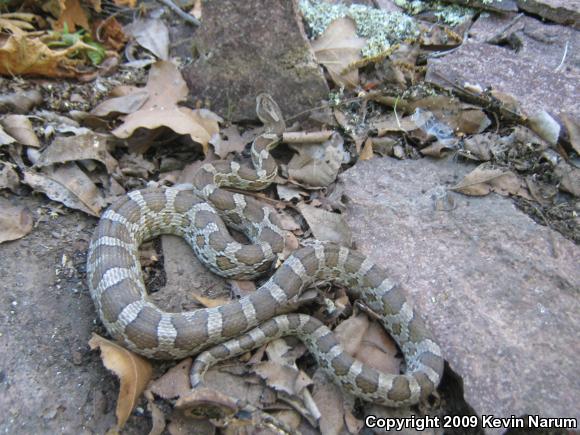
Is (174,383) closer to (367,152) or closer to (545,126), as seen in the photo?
(367,152)

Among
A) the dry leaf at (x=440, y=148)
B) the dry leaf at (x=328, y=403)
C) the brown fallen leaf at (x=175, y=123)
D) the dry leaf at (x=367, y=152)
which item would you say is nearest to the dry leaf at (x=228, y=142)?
the brown fallen leaf at (x=175, y=123)

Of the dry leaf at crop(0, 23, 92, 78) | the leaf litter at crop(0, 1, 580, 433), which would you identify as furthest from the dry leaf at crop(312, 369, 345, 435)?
the dry leaf at crop(0, 23, 92, 78)

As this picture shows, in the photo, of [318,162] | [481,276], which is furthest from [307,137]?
[481,276]

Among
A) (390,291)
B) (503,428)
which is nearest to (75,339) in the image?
(390,291)

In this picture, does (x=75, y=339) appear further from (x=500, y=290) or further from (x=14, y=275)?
(x=500, y=290)

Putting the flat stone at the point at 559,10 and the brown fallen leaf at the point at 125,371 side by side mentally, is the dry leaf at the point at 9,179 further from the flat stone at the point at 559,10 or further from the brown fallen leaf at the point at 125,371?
the flat stone at the point at 559,10
